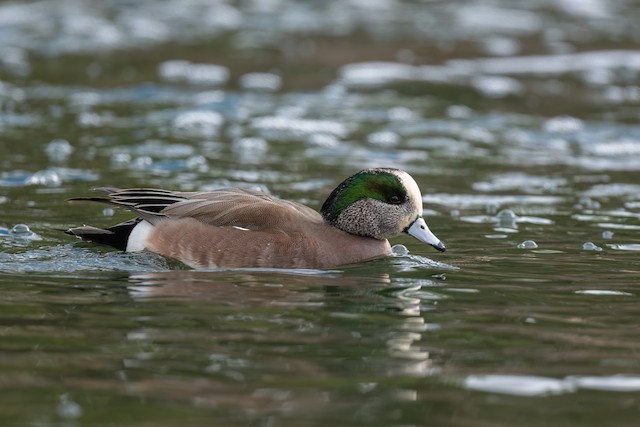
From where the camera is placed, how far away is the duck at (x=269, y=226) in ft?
23.0

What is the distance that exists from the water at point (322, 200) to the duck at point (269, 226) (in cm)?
14

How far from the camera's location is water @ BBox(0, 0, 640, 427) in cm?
461

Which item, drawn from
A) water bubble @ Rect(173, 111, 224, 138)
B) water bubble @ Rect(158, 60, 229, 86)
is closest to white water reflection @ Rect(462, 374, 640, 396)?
water bubble @ Rect(173, 111, 224, 138)

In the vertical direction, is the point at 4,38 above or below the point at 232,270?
above

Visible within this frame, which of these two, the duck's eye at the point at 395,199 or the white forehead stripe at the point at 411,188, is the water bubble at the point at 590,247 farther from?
the duck's eye at the point at 395,199

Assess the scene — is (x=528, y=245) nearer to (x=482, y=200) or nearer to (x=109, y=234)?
(x=482, y=200)

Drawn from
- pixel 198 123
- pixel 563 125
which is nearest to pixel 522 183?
pixel 563 125

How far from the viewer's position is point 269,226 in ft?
23.2

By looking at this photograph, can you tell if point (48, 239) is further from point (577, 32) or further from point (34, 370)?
point (577, 32)

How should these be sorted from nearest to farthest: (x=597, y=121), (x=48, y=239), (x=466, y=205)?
(x=48, y=239) < (x=466, y=205) < (x=597, y=121)

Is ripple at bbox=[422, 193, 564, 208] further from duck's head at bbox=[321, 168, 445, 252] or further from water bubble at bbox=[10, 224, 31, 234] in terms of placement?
water bubble at bbox=[10, 224, 31, 234]

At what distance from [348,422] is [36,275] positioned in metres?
2.93

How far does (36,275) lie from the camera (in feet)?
21.6

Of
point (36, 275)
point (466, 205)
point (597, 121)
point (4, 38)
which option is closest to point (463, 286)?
point (36, 275)
